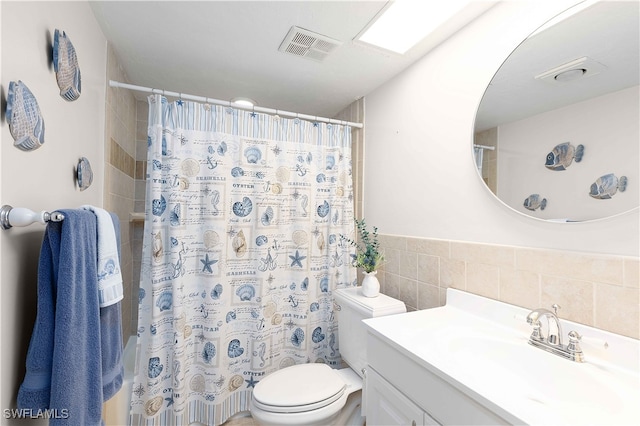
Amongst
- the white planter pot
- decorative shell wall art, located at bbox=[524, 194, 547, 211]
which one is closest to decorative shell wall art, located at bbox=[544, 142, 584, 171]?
decorative shell wall art, located at bbox=[524, 194, 547, 211]

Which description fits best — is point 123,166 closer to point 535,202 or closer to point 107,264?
point 107,264

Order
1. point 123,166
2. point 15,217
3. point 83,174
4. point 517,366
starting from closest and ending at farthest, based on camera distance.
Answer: point 15,217 < point 517,366 < point 83,174 < point 123,166

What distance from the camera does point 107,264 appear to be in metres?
0.92

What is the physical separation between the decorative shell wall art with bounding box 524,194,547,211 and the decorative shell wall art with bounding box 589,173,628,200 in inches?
5.6

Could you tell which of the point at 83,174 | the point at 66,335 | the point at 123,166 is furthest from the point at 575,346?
the point at 123,166

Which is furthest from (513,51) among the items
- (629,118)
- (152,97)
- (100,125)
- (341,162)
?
(100,125)

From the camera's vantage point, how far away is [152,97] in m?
1.64

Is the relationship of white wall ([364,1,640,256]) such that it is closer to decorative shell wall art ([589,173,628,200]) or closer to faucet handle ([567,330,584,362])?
decorative shell wall art ([589,173,628,200])

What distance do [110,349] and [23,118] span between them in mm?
750

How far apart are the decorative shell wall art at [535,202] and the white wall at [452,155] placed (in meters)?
0.05

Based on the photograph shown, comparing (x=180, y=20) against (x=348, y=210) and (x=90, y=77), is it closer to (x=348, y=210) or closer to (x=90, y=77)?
(x=90, y=77)

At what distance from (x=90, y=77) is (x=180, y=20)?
19.8 inches

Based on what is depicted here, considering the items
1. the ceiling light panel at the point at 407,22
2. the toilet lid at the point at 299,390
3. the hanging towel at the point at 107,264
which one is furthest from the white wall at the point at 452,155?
the hanging towel at the point at 107,264

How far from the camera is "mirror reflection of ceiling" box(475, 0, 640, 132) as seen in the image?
0.92m
